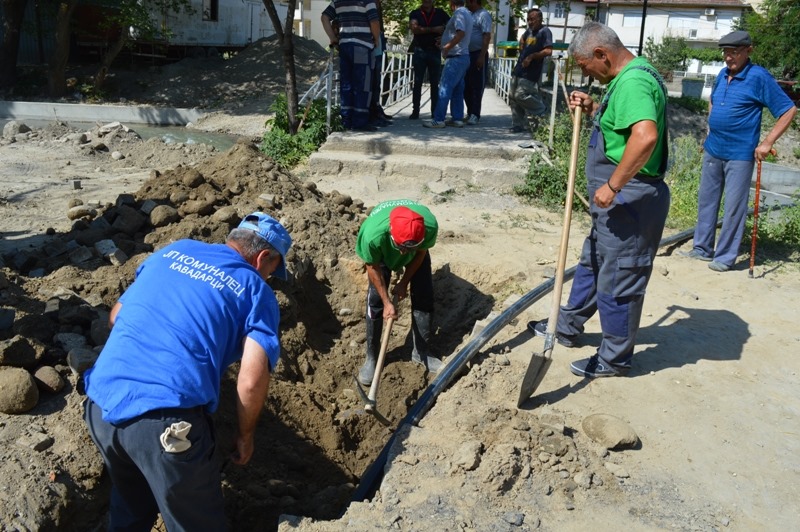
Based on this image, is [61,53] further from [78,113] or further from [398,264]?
[398,264]

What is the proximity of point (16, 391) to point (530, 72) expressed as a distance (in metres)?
7.77

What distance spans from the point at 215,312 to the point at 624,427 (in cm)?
216

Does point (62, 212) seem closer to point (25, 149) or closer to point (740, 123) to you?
point (25, 149)

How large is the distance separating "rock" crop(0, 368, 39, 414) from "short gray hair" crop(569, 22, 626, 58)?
128 inches

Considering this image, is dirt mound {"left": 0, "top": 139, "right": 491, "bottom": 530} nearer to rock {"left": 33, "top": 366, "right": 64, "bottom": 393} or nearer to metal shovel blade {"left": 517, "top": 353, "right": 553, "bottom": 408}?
rock {"left": 33, "top": 366, "right": 64, "bottom": 393}

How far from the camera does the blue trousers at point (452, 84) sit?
9.45 m

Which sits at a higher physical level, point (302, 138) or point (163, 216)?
point (302, 138)

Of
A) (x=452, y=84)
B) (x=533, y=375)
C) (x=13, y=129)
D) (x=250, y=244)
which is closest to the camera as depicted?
(x=250, y=244)

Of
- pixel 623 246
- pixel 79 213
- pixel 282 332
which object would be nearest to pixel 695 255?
pixel 623 246

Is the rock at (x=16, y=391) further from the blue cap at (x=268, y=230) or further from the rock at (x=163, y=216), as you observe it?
the rock at (x=163, y=216)

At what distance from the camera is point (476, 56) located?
34.0 feet

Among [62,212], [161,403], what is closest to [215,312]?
[161,403]

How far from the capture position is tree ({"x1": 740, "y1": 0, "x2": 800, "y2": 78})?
27.8 metres

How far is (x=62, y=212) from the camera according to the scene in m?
7.78
